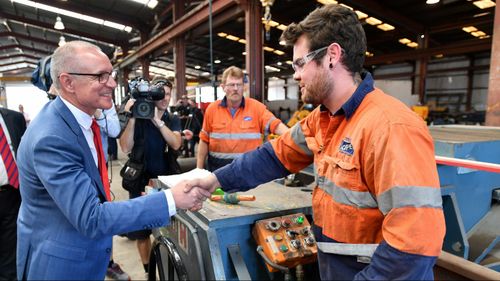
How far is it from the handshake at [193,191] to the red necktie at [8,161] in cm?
145

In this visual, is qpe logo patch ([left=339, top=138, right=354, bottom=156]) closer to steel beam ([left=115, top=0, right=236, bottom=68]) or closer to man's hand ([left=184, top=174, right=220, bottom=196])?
man's hand ([left=184, top=174, right=220, bottom=196])

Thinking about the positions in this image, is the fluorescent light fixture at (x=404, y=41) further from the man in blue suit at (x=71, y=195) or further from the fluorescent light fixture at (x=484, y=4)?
the man in blue suit at (x=71, y=195)

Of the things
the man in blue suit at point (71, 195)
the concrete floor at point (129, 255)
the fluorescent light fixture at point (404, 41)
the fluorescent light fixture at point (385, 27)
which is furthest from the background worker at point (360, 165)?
the fluorescent light fixture at point (404, 41)

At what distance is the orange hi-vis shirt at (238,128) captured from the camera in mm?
2725

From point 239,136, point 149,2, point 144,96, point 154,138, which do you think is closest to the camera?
point 144,96

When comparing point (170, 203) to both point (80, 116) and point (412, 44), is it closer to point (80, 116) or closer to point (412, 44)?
point (80, 116)

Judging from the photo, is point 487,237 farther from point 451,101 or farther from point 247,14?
point 451,101

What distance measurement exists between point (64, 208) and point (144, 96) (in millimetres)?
1239

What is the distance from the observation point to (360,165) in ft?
3.05

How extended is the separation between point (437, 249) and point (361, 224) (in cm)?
20

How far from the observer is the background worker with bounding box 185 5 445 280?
0.78 meters

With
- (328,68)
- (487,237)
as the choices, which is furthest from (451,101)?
(328,68)

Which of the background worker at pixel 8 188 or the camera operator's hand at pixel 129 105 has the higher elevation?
the camera operator's hand at pixel 129 105

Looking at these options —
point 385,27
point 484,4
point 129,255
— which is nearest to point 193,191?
point 129,255
